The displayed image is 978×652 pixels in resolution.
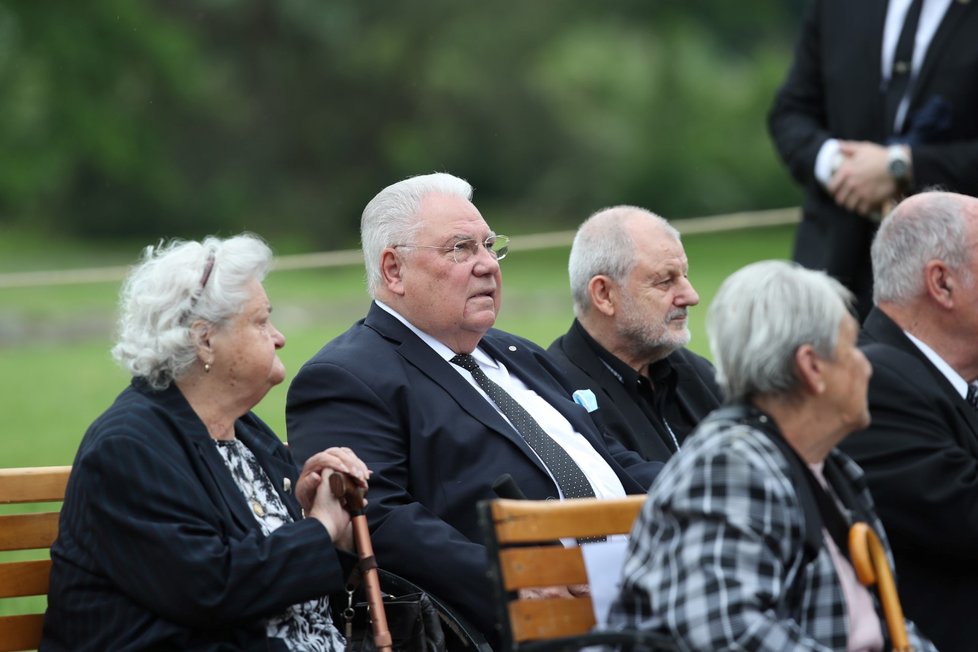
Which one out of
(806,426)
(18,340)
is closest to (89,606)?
(806,426)

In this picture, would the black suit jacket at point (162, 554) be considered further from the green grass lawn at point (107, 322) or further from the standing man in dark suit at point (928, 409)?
the standing man in dark suit at point (928, 409)

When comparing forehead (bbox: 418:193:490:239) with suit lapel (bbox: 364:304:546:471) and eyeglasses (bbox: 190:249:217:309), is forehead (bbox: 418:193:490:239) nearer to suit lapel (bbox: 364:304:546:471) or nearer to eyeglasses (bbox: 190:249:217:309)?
suit lapel (bbox: 364:304:546:471)

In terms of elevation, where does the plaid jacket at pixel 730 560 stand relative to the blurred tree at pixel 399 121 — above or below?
below

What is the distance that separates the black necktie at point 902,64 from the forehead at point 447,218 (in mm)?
2248

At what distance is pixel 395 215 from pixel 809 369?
179 cm

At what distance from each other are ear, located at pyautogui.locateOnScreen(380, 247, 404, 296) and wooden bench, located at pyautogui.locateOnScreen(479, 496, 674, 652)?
130 cm

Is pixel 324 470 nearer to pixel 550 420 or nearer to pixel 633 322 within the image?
pixel 550 420

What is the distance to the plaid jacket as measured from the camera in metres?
2.48

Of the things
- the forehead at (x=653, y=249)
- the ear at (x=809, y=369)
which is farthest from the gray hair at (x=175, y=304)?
the forehead at (x=653, y=249)

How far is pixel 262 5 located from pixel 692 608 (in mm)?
35931

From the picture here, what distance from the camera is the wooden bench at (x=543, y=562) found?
2.75m

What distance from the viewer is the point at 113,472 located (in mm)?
3076

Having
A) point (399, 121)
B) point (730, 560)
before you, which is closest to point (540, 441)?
point (730, 560)

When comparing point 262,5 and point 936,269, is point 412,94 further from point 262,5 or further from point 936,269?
point 936,269
